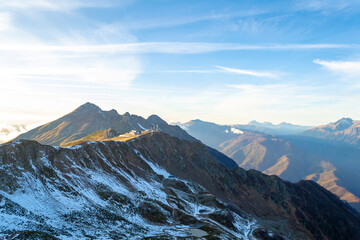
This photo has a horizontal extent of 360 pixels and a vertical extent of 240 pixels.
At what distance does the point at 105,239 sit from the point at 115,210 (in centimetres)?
2477

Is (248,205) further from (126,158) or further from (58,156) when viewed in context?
(58,156)

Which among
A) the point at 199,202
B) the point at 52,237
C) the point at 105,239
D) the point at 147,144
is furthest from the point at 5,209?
the point at 147,144

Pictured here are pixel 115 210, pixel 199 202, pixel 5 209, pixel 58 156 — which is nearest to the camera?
pixel 5 209

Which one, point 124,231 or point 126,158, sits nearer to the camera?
point 124,231

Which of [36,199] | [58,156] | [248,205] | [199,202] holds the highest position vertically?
[58,156]

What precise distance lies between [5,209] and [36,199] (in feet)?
39.5

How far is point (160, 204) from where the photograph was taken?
116 metres

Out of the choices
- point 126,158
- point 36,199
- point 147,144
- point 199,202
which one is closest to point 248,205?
point 199,202

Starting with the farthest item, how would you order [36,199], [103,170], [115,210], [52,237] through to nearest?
[103,170] → [115,210] → [36,199] → [52,237]

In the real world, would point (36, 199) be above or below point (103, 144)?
below

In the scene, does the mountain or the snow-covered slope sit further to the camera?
the mountain

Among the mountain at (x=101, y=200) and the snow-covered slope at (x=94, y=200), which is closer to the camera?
the snow-covered slope at (x=94, y=200)

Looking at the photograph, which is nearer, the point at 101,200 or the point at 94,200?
the point at 94,200

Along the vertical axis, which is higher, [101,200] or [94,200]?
[94,200]
